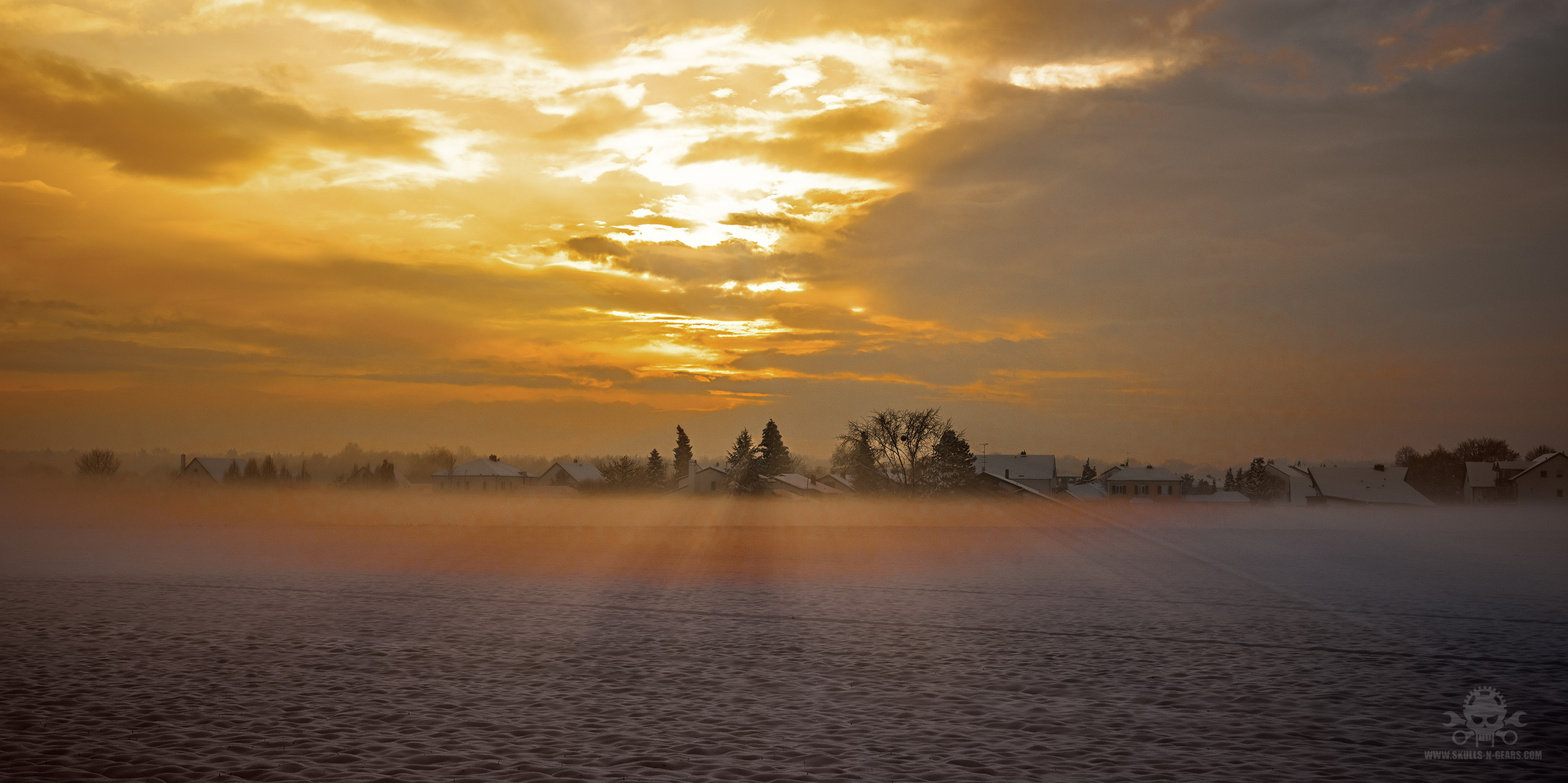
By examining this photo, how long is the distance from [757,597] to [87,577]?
131 feet

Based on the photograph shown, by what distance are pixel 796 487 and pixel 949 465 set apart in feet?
160

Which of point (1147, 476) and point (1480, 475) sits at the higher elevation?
point (1480, 475)

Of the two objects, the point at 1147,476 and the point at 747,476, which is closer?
the point at 747,476

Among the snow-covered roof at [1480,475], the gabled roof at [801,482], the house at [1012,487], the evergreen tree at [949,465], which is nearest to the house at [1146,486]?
the house at [1012,487]

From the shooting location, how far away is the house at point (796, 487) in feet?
530

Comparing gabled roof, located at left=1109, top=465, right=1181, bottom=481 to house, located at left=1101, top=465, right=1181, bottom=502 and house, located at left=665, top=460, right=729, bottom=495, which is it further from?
house, located at left=665, top=460, right=729, bottom=495

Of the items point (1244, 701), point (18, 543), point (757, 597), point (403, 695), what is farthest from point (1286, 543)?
point (18, 543)

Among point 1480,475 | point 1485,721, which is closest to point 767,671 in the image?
point 1485,721

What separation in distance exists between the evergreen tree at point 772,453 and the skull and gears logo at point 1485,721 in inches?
5369

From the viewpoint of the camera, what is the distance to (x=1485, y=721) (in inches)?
854

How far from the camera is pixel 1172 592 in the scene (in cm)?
5431

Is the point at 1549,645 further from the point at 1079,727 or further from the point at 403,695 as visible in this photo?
the point at 403,695

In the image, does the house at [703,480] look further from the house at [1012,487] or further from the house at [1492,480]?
the house at [1492,480]

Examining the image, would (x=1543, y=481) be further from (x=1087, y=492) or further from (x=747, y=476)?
(x=747, y=476)
